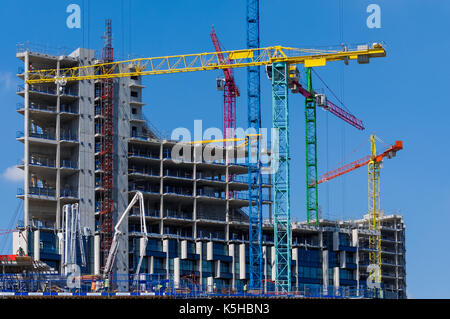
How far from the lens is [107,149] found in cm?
17312

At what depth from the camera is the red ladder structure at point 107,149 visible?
17075 cm

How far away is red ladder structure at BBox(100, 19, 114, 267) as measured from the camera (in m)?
171

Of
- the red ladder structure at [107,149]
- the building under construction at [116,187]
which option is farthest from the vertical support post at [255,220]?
the red ladder structure at [107,149]

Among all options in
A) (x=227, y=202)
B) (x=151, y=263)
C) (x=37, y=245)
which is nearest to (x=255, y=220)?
(x=227, y=202)

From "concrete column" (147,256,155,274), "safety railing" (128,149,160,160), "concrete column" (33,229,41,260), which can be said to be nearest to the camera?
"concrete column" (33,229,41,260)

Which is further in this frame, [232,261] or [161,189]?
[232,261]

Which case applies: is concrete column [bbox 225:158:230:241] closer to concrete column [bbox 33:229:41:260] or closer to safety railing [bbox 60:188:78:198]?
safety railing [bbox 60:188:78:198]

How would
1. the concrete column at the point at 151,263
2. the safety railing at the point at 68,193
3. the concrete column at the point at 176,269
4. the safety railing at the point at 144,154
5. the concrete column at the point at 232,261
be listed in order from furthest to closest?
1. the safety railing at the point at 144,154
2. the concrete column at the point at 232,261
3. the concrete column at the point at 176,269
4. the concrete column at the point at 151,263
5. the safety railing at the point at 68,193

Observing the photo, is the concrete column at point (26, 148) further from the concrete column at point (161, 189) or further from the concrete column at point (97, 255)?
the concrete column at point (161, 189)

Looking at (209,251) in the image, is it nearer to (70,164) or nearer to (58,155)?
(70,164)

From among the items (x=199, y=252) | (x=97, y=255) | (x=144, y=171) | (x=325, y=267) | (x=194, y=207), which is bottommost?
(x=325, y=267)

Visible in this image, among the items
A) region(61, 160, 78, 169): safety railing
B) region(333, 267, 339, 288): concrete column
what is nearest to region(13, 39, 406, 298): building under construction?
region(61, 160, 78, 169): safety railing
